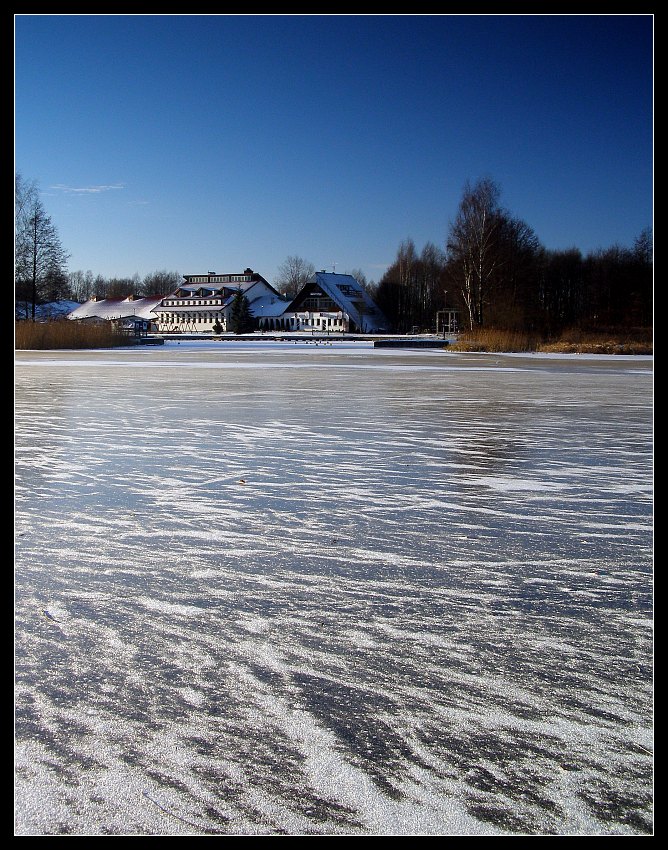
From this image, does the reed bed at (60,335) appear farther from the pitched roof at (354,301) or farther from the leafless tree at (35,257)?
the pitched roof at (354,301)

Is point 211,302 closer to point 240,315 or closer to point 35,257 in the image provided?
point 240,315

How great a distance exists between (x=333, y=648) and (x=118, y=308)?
95.0 metres

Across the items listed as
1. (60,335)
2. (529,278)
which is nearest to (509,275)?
(529,278)

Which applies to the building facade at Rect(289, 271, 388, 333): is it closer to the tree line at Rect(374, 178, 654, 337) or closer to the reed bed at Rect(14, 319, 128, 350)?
the tree line at Rect(374, 178, 654, 337)

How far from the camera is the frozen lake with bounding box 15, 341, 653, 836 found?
4.46ft

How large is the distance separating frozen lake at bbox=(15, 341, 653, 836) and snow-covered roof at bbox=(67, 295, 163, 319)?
8709 centimetres

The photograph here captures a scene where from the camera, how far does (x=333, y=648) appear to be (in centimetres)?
203

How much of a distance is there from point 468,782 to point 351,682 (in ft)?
1.52

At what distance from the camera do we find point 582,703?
1729mm

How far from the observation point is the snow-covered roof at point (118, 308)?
9012 cm

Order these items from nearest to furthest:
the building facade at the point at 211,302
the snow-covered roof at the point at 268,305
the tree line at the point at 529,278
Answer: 1. the tree line at the point at 529,278
2. the snow-covered roof at the point at 268,305
3. the building facade at the point at 211,302

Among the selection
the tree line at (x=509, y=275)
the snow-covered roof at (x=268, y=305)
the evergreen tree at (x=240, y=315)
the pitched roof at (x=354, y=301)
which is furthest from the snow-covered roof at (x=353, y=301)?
the tree line at (x=509, y=275)

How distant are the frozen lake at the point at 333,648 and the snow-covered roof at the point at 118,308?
87.1m
